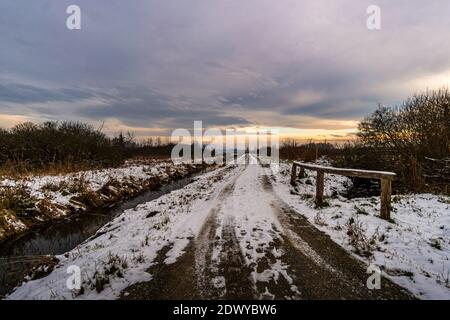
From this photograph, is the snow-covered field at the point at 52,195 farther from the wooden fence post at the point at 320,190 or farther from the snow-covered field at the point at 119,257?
the wooden fence post at the point at 320,190

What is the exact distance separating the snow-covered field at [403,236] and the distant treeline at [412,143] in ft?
11.9

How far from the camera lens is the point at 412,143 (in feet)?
43.9

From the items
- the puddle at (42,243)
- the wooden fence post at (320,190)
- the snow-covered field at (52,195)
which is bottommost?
the puddle at (42,243)

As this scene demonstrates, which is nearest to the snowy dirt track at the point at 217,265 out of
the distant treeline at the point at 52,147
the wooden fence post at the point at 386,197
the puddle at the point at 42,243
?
the puddle at the point at 42,243

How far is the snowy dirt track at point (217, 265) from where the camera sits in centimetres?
350

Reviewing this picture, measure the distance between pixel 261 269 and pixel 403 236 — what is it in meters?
3.50

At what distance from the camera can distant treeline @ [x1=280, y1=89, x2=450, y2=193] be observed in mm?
11286

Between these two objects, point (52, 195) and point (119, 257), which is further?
point (52, 195)

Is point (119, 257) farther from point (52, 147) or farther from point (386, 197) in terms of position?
point (52, 147)

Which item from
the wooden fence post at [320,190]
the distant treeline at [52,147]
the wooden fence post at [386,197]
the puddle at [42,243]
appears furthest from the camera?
the distant treeline at [52,147]

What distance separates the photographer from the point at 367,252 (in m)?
4.76

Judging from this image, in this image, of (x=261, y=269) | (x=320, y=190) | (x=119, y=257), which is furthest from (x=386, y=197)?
(x=119, y=257)
